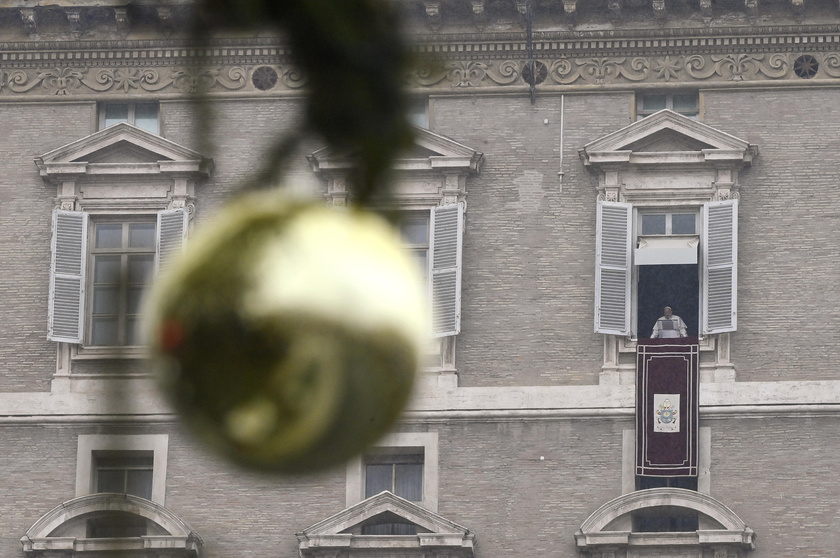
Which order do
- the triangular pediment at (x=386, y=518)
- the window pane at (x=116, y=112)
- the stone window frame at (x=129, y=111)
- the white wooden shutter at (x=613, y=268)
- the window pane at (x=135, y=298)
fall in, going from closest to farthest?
the window pane at (x=135, y=298), the triangular pediment at (x=386, y=518), the white wooden shutter at (x=613, y=268), the stone window frame at (x=129, y=111), the window pane at (x=116, y=112)

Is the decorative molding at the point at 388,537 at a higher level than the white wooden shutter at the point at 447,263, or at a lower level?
lower

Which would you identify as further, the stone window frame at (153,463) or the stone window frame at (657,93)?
the stone window frame at (657,93)

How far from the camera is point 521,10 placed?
73.7 ft

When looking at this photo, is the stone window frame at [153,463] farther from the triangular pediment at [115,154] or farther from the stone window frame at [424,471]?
the triangular pediment at [115,154]

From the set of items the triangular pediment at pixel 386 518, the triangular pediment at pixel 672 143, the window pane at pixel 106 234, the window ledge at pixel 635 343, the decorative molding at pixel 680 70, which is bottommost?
the triangular pediment at pixel 386 518

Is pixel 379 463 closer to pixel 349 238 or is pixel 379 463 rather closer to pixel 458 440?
pixel 458 440

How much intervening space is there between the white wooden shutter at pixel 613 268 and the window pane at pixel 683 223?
20.2 inches

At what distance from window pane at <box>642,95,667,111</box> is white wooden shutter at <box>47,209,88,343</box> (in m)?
6.95

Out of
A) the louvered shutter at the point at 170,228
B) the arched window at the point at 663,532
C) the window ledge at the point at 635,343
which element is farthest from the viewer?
the louvered shutter at the point at 170,228

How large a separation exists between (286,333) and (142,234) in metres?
21.7

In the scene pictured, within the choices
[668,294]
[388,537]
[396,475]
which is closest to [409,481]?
[396,475]

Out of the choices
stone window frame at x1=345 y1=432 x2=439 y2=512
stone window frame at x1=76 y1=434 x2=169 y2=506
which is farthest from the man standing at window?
stone window frame at x1=76 y1=434 x2=169 y2=506

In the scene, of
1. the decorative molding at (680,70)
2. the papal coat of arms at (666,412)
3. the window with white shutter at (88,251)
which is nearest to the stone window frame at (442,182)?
the decorative molding at (680,70)

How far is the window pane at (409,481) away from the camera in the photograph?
21.2 metres
